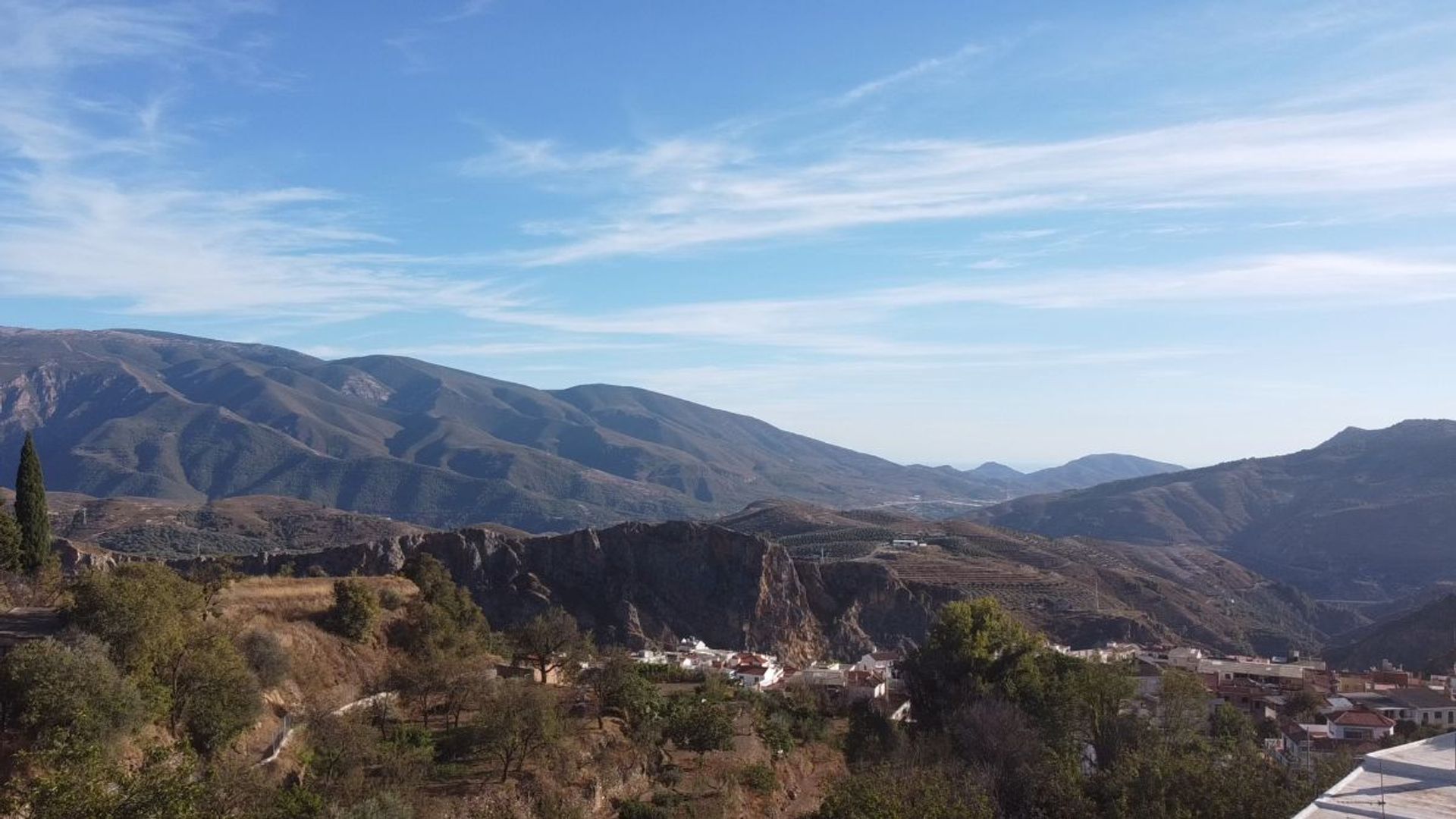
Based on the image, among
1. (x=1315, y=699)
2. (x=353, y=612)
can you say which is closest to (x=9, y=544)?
(x=353, y=612)

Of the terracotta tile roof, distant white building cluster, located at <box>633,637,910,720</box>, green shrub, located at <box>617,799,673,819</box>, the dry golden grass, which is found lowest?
distant white building cluster, located at <box>633,637,910,720</box>

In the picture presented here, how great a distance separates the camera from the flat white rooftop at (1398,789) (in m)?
11.5

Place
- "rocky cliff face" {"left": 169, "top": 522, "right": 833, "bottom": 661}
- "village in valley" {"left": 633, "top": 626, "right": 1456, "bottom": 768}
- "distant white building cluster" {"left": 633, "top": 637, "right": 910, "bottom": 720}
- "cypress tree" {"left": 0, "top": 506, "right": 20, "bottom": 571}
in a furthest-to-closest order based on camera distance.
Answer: "rocky cliff face" {"left": 169, "top": 522, "right": 833, "bottom": 661}, "distant white building cluster" {"left": 633, "top": 637, "right": 910, "bottom": 720}, "village in valley" {"left": 633, "top": 626, "right": 1456, "bottom": 768}, "cypress tree" {"left": 0, "top": 506, "right": 20, "bottom": 571}

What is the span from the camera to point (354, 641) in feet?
90.8

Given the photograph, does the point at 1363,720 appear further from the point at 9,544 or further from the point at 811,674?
the point at 9,544

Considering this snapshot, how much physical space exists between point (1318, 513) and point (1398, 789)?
6081 inches

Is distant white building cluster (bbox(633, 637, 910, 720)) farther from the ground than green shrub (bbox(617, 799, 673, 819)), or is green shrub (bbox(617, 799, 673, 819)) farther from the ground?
green shrub (bbox(617, 799, 673, 819))

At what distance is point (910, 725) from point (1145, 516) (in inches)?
5761

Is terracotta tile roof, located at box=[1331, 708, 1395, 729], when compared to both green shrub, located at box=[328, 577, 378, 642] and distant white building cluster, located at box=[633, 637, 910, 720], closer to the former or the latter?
distant white building cluster, located at box=[633, 637, 910, 720]

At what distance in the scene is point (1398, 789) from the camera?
12641 mm

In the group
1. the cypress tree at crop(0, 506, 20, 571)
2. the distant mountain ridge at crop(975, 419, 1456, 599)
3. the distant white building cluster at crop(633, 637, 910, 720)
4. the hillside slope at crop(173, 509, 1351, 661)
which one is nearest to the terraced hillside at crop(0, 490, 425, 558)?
the hillside slope at crop(173, 509, 1351, 661)

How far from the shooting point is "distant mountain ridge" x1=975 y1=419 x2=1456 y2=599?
11775 cm

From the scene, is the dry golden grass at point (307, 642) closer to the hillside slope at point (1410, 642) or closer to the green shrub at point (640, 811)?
the green shrub at point (640, 811)

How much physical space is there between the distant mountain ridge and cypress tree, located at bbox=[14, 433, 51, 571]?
11790cm
